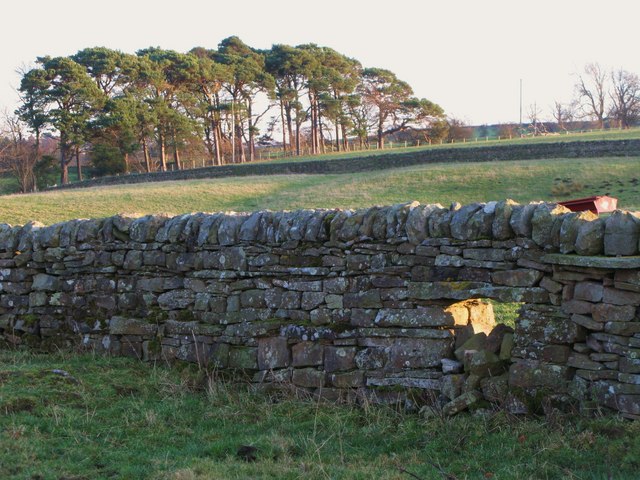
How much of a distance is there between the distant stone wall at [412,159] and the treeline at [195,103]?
7.27m

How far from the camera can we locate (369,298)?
22.4ft

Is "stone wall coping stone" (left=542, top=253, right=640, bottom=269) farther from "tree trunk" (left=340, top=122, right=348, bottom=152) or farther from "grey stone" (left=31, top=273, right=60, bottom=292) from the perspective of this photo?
"tree trunk" (left=340, top=122, right=348, bottom=152)

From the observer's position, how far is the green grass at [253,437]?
16.1 ft

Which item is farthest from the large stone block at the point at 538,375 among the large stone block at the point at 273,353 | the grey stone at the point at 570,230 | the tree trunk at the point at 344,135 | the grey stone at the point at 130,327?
the tree trunk at the point at 344,135

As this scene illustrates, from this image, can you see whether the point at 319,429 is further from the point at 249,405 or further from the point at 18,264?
the point at 18,264

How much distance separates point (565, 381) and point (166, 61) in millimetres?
59267

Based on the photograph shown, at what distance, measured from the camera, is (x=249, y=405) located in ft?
21.8

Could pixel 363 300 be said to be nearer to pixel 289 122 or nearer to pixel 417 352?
pixel 417 352

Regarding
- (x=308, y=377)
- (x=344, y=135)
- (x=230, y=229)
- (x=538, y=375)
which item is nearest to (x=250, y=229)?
(x=230, y=229)

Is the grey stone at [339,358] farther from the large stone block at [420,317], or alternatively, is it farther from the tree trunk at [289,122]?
the tree trunk at [289,122]

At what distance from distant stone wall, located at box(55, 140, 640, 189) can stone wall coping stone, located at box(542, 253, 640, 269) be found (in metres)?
35.7

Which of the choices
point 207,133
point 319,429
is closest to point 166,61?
point 207,133

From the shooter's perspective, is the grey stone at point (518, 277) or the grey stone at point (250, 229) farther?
the grey stone at point (250, 229)

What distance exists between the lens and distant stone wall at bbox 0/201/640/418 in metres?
5.70
